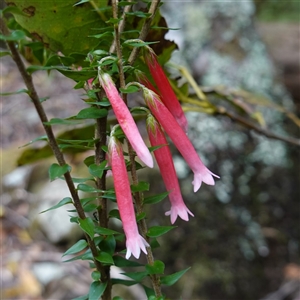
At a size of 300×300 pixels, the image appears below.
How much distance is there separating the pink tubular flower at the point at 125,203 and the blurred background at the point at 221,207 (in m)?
0.93

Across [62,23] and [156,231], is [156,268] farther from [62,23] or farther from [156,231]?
[62,23]

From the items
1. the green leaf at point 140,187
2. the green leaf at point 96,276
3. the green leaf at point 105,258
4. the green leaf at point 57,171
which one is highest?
the green leaf at point 57,171

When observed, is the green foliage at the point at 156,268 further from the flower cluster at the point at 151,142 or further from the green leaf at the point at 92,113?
the green leaf at the point at 92,113

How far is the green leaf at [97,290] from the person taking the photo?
400mm

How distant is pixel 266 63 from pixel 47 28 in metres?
1.46

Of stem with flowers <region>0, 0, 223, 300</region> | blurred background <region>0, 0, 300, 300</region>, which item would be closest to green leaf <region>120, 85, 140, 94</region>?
stem with flowers <region>0, 0, 223, 300</region>

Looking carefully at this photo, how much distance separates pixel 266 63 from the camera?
→ 1826mm

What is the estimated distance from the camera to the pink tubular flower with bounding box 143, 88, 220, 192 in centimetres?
42

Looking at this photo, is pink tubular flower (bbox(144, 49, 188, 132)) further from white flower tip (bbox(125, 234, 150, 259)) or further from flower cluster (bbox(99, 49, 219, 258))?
white flower tip (bbox(125, 234, 150, 259))

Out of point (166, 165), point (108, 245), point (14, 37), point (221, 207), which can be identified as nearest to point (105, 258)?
point (108, 245)

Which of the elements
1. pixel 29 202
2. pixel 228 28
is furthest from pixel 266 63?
pixel 29 202

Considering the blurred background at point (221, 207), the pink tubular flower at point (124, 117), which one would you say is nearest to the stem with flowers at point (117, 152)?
the pink tubular flower at point (124, 117)

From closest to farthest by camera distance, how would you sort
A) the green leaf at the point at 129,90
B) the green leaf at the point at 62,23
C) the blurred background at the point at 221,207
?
the green leaf at the point at 129,90, the green leaf at the point at 62,23, the blurred background at the point at 221,207

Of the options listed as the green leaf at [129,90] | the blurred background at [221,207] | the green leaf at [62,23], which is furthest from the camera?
the blurred background at [221,207]
